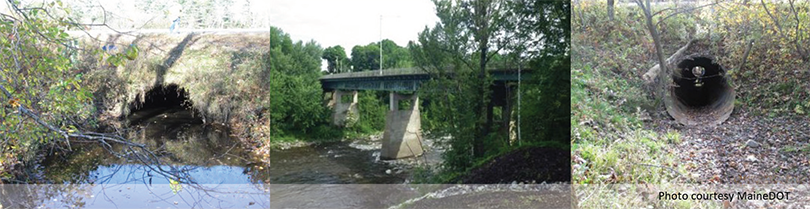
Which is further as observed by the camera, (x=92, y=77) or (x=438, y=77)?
(x=92, y=77)

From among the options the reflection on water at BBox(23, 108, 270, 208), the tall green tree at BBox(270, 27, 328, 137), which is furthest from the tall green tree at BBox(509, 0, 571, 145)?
the reflection on water at BBox(23, 108, 270, 208)

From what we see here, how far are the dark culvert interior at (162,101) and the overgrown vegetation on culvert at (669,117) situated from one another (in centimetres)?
258

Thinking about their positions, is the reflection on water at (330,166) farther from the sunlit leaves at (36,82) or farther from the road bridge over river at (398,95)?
the sunlit leaves at (36,82)

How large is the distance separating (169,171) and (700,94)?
3.49 m

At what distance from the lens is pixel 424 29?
3273mm

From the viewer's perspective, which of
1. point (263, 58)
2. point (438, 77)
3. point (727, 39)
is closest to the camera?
point (727, 39)

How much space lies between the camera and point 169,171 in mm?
3682

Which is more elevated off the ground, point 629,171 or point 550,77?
point 550,77

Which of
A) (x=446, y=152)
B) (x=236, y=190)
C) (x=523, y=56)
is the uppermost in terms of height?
(x=523, y=56)

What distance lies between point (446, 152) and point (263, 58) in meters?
1.38

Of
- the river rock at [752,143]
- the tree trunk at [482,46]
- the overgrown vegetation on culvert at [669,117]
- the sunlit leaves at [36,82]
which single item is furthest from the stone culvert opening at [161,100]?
the river rock at [752,143]

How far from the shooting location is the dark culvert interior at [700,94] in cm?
311

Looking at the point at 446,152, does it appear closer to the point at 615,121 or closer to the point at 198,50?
the point at 615,121

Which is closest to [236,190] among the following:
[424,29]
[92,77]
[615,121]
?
[92,77]
